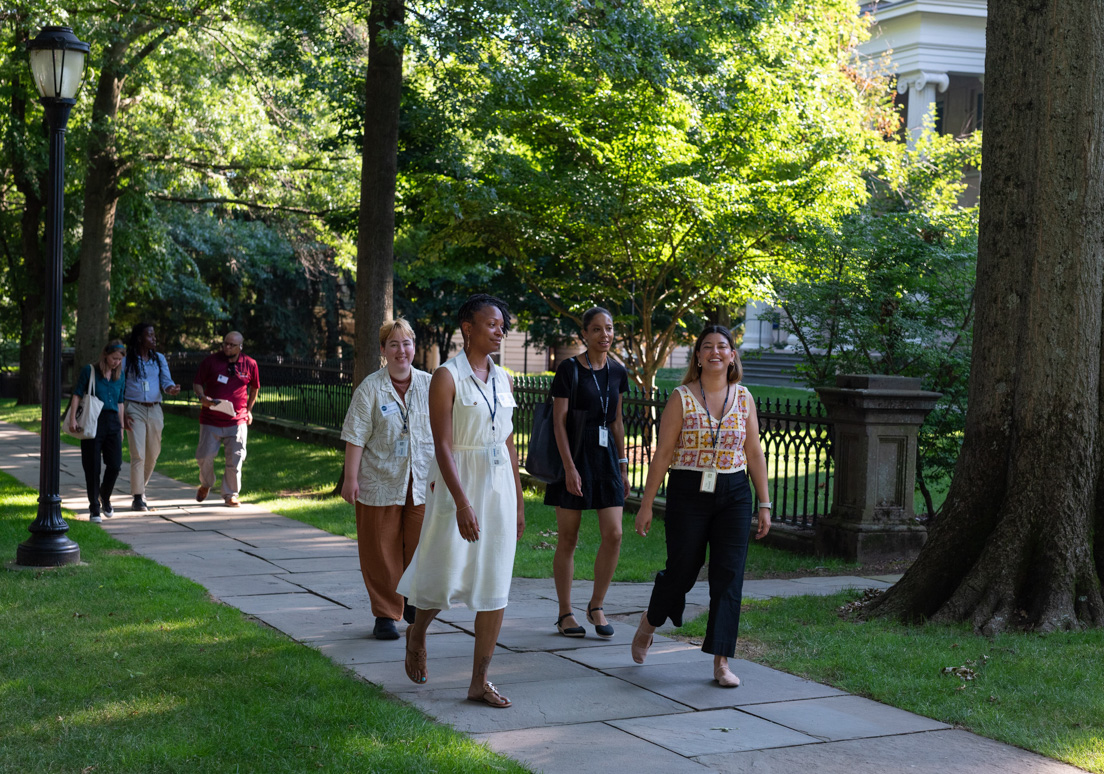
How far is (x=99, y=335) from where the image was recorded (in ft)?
70.2

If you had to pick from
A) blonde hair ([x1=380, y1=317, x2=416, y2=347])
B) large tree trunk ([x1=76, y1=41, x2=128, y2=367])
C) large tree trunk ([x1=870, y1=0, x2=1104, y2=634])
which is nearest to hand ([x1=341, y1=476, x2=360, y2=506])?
blonde hair ([x1=380, y1=317, x2=416, y2=347])

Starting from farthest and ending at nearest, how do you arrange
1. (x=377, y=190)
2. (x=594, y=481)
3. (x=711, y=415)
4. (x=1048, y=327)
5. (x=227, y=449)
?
1. (x=377, y=190)
2. (x=227, y=449)
3. (x=1048, y=327)
4. (x=594, y=481)
5. (x=711, y=415)

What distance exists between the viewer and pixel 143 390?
38.5 feet

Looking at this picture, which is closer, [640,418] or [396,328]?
[396,328]

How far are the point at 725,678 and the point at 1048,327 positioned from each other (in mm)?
3075

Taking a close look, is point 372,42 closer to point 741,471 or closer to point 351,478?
point 351,478

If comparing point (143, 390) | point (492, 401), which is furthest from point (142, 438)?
point (492, 401)

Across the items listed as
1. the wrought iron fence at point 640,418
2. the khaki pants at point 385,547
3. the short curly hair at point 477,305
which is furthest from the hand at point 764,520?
the wrought iron fence at point 640,418

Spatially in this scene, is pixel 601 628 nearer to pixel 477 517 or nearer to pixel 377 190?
pixel 477 517

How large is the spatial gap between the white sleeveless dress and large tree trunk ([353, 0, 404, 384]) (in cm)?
802

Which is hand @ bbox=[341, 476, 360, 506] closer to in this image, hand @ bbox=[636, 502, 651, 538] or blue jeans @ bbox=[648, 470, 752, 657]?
hand @ bbox=[636, 502, 651, 538]

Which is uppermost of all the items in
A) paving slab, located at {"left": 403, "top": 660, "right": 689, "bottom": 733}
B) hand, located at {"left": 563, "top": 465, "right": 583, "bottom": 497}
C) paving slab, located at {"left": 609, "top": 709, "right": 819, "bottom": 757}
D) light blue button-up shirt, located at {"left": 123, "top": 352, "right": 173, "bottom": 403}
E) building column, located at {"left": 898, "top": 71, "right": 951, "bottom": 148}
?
building column, located at {"left": 898, "top": 71, "right": 951, "bottom": 148}

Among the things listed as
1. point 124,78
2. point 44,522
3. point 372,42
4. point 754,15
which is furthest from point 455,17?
point 124,78

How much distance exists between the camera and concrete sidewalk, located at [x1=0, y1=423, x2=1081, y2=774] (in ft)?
15.0
